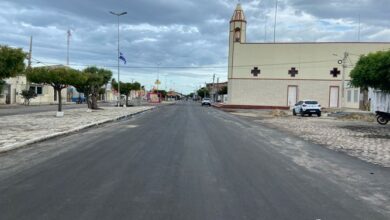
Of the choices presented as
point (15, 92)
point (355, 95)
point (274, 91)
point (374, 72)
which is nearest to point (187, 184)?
point (374, 72)

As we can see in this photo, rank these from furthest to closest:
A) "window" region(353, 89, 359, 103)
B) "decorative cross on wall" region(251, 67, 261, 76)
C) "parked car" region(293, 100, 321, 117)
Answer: "decorative cross on wall" region(251, 67, 261, 76) < "window" region(353, 89, 359, 103) < "parked car" region(293, 100, 321, 117)

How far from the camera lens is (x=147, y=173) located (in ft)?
31.6

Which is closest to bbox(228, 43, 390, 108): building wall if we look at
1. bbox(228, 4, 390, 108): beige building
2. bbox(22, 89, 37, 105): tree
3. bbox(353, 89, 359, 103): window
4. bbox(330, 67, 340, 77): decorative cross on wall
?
bbox(228, 4, 390, 108): beige building

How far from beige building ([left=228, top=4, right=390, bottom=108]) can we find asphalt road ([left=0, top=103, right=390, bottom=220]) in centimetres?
6168

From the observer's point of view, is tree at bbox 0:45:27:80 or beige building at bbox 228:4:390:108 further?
beige building at bbox 228:4:390:108

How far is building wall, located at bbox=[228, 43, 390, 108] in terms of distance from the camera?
73812 mm

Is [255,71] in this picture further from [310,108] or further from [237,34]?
[310,108]

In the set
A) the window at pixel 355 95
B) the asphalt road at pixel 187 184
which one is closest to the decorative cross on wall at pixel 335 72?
the window at pixel 355 95

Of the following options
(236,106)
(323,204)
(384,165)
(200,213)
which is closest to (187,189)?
(200,213)

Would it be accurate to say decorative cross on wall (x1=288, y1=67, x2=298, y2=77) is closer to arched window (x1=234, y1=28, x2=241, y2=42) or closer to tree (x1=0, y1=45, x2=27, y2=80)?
arched window (x1=234, y1=28, x2=241, y2=42)

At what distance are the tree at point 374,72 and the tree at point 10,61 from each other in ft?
63.0

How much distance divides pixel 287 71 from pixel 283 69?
73 cm

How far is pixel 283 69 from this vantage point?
75312mm

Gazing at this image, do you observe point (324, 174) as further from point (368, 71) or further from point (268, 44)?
point (268, 44)
